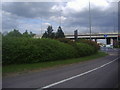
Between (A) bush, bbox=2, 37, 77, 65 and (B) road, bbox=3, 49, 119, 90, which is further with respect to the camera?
(A) bush, bbox=2, 37, 77, 65

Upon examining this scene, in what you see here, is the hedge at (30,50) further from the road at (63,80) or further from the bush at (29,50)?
the road at (63,80)

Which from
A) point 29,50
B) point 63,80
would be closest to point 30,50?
point 29,50

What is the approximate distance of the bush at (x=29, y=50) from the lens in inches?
Answer: 650

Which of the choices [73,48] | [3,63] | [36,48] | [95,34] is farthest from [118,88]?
[95,34]

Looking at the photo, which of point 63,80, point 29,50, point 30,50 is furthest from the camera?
point 30,50

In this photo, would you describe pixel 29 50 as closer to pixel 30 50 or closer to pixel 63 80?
pixel 30 50

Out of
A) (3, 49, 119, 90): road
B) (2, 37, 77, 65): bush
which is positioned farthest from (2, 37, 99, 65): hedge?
(3, 49, 119, 90): road

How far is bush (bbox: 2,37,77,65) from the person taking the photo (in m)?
16.5

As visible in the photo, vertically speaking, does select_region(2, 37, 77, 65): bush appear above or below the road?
above

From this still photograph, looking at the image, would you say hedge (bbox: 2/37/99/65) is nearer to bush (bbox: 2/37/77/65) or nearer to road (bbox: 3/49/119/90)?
bush (bbox: 2/37/77/65)

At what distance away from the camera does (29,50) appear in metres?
18.6

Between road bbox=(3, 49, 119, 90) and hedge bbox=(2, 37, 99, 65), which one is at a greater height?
hedge bbox=(2, 37, 99, 65)

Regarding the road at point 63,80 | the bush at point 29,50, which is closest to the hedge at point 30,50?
the bush at point 29,50

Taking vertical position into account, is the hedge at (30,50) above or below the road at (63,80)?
above
